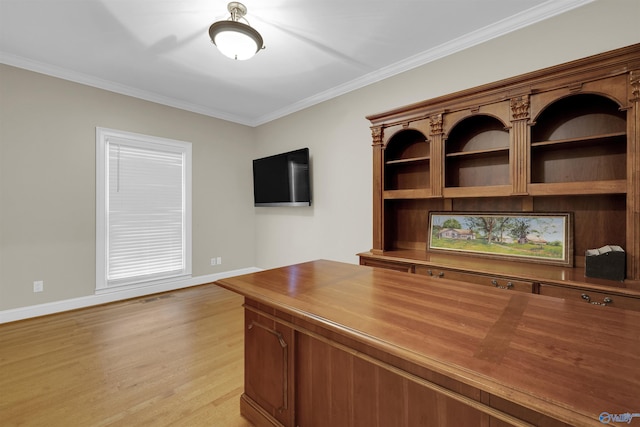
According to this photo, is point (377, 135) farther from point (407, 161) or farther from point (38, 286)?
point (38, 286)

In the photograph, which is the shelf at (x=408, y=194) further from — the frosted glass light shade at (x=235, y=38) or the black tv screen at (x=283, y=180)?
the frosted glass light shade at (x=235, y=38)

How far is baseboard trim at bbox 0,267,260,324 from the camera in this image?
303cm

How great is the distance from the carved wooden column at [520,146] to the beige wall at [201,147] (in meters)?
0.54

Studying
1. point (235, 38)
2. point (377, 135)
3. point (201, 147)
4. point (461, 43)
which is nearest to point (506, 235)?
point (377, 135)

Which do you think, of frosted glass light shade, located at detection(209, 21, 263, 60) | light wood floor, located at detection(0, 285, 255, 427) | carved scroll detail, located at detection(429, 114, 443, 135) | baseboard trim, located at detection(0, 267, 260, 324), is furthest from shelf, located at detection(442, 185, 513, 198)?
baseboard trim, located at detection(0, 267, 260, 324)

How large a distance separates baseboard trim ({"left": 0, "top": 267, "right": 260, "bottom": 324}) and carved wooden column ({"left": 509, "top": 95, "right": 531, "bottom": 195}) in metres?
4.23

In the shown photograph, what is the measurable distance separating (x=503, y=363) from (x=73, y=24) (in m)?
3.70

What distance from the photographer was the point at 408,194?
8.97 ft

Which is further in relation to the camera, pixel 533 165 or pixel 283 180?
pixel 283 180

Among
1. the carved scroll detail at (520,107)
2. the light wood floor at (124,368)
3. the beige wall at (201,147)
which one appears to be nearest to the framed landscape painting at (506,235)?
the carved scroll detail at (520,107)

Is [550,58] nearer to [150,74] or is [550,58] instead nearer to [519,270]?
[519,270]

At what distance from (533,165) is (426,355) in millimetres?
2162

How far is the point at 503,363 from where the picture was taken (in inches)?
29.9

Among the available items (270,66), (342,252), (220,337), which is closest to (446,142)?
(342,252)
